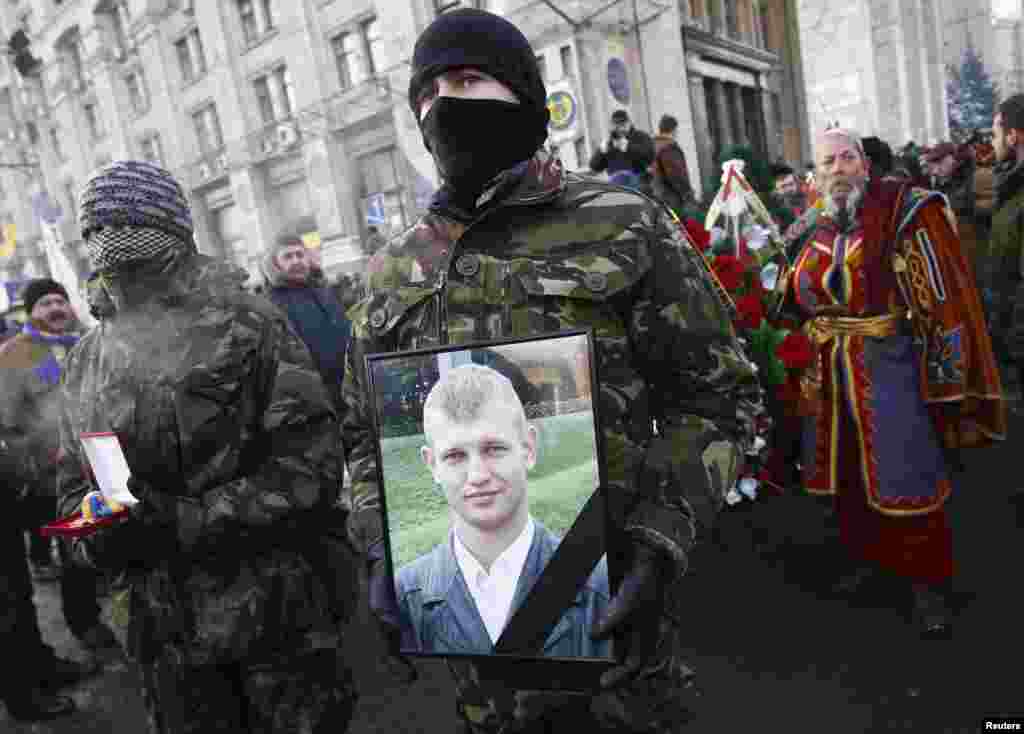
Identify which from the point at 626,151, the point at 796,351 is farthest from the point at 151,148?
the point at 796,351

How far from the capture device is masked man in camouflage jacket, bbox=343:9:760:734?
1212 millimetres

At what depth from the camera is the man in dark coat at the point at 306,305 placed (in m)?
4.68

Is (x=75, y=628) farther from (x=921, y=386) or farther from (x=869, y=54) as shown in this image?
(x=869, y=54)

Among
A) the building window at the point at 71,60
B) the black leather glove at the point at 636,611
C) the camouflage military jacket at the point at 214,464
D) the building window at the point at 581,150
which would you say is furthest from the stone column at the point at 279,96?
the black leather glove at the point at 636,611

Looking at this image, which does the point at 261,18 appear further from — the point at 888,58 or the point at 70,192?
the point at 888,58

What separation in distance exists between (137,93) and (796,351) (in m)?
28.0

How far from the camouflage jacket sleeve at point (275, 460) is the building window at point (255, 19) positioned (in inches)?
818

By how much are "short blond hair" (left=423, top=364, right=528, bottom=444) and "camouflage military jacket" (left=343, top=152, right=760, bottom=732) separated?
17cm

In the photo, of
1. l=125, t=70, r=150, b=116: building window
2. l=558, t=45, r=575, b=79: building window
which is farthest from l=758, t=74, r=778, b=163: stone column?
l=125, t=70, r=150, b=116: building window

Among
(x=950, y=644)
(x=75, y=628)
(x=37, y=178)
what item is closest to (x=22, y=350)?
(x=75, y=628)

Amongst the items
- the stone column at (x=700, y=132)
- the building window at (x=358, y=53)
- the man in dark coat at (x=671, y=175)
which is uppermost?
the building window at (x=358, y=53)

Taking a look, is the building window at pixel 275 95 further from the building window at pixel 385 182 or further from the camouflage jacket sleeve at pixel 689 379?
the camouflage jacket sleeve at pixel 689 379

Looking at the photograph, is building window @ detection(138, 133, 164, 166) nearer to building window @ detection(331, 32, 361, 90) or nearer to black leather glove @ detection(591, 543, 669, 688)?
building window @ detection(331, 32, 361, 90)

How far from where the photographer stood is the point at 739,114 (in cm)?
1248
